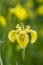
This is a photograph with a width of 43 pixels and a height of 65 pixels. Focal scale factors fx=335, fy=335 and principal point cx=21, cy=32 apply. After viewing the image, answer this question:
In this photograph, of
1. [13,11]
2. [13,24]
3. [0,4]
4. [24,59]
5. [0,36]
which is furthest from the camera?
[0,4]

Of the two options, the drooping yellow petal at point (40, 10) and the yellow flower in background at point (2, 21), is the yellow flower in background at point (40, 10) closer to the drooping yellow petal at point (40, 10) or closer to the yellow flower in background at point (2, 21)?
the drooping yellow petal at point (40, 10)

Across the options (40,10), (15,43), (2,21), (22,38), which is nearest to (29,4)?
(40,10)

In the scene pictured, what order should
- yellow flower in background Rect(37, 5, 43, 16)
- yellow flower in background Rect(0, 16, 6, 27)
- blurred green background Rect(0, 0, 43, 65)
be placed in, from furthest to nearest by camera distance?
yellow flower in background Rect(37, 5, 43, 16) → yellow flower in background Rect(0, 16, 6, 27) → blurred green background Rect(0, 0, 43, 65)

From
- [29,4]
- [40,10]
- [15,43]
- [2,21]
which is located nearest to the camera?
[15,43]

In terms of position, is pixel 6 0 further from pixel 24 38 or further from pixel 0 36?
pixel 24 38

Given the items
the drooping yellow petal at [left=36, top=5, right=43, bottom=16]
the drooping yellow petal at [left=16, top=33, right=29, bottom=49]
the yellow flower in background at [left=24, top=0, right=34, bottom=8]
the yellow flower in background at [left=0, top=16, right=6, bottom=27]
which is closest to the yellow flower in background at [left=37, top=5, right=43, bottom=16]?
the drooping yellow petal at [left=36, top=5, right=43, bottom=16]

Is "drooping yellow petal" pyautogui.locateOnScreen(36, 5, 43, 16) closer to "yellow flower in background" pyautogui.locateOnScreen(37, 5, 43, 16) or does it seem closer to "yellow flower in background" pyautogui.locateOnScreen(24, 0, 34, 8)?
"yellow flower in background" pyautogui.locateOnScreen(37, 5, 43, 16)

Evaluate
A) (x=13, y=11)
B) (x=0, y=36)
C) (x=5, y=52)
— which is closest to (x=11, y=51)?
(x=5, y=52)

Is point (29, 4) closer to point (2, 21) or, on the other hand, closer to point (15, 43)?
point (2, 21)

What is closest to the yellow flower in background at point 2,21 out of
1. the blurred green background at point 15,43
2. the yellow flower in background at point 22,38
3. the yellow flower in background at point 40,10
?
the blurred green background at point 15,43
